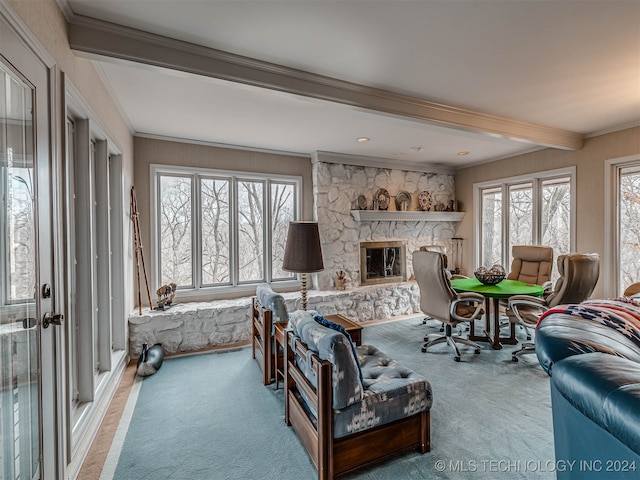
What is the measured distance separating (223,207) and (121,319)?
184 cm

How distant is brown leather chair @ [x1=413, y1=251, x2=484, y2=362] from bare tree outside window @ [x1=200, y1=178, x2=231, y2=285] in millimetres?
2531

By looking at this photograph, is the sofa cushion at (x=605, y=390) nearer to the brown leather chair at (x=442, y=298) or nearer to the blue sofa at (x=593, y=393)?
the blue sofa at (x=593, y=393)

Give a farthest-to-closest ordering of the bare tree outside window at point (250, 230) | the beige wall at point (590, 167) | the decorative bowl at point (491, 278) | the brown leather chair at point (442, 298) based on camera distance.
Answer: the bare tree outside window at point (250, 230), the decorative bowl at point (491, 278), the beige wall at point (590, 167), the brown leather chair at point (442, 298)

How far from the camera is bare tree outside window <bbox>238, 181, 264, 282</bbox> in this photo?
171 inches

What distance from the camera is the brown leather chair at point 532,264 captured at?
3934mm

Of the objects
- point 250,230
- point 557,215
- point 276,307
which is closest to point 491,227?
point 557,215

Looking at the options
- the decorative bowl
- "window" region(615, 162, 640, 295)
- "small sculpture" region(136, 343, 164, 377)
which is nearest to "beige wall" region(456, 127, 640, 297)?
"window" region(615, 162, 640, 295)

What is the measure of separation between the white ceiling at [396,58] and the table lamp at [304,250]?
111 cm

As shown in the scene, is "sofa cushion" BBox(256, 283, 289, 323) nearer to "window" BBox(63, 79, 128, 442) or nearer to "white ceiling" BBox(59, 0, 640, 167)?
"window" BBox(63, 79, 128, 442)

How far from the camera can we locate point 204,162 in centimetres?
407

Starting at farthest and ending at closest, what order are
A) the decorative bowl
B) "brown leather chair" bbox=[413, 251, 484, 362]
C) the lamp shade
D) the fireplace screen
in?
the fireplace screen → the decorative bowl → "brown leather chair" bbox=[413, 251, 484, 362] → the lamp shade

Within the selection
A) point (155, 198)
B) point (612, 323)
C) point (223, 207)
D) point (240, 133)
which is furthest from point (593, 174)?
point (155, 198)

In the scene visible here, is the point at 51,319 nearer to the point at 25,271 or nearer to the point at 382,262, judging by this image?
the point at 25,271

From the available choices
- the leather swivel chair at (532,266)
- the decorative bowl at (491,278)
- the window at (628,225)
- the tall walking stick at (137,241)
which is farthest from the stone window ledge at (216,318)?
the window at (628,225)
